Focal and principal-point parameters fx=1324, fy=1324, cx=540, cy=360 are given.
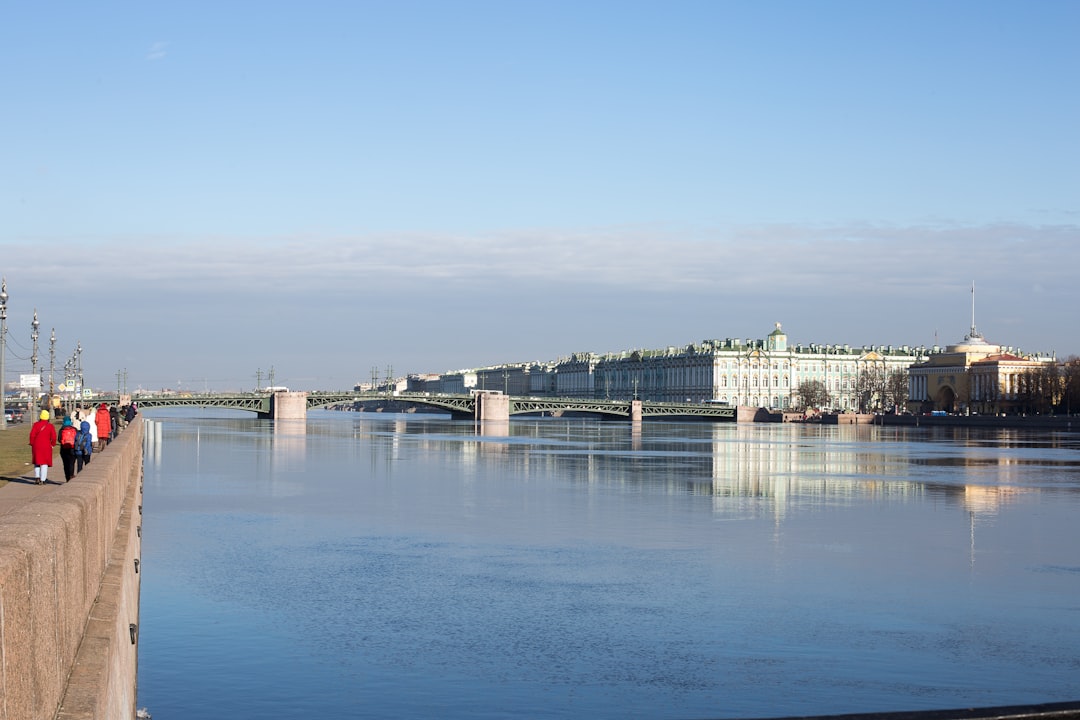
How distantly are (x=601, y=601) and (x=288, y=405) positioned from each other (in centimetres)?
9476

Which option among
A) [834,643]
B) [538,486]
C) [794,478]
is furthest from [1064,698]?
[794,478]

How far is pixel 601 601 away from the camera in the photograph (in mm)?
15062

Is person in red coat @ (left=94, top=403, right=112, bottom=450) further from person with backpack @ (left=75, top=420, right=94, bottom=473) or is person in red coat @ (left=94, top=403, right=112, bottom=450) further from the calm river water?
person with backpack @ (left=75, top=420, right=94, bottom=473)

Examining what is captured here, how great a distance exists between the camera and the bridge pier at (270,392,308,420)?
350 feet

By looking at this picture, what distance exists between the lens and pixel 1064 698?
34.8 ft

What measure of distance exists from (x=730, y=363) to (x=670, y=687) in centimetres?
15186

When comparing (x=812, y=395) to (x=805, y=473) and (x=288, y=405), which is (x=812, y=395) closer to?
(x=288, y=405)

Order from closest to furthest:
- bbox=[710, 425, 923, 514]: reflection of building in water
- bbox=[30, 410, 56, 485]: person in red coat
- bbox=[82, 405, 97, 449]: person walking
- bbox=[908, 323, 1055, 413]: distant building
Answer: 1. bbox=[30, 410, 56, 485]: person in red coat
2. bbox=[82, 405, 97, 449]: person walking
3. bbox=[710, 425, 923, 514]: reflection of building in water
4. bbox=[908, 323, 1055, 413]: distant building

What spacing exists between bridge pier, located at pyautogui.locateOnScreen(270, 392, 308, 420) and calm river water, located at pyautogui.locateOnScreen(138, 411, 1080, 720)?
74.6 meters

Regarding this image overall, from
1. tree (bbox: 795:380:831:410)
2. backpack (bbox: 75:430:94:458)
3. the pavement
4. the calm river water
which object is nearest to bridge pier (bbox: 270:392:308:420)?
tree (bbox: 795:380:831:410)

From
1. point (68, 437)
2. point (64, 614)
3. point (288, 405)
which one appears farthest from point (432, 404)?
point (64, 614)

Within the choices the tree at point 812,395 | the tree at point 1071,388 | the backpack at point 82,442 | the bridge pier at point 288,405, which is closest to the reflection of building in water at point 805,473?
the backpack at point 82,442

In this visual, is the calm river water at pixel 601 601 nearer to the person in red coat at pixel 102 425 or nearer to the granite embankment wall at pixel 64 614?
the granite embankment wall at pixel 64 614

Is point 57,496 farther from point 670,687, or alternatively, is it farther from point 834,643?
point 834,643
